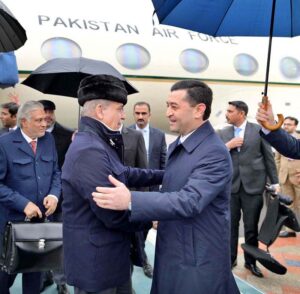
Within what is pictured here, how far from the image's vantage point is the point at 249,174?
180 inches

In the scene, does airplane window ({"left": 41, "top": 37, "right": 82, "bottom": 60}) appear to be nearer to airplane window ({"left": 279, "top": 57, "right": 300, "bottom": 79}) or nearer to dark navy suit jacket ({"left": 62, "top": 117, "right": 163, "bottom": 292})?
airplane window ({"left": 279, "top": 57, "right": 300, "bottom": 79})

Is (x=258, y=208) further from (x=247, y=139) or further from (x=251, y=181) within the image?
(x=247, y=139)

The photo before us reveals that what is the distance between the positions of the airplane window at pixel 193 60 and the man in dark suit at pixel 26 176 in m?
4.86

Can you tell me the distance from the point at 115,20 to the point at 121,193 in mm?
6081

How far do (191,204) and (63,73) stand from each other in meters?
3.13

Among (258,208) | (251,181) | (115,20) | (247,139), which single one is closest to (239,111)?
(247,139)

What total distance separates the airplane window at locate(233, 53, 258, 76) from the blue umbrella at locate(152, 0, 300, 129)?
5367 mm

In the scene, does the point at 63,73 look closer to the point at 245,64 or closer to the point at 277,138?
the point at 277,138

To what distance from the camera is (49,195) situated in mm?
3227

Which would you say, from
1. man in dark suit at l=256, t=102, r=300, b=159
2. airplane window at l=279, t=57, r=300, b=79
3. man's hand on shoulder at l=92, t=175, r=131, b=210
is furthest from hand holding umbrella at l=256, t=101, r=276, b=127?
airplane window at l=279, t=57, r=300, b=79

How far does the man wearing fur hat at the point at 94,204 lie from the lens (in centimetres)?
200

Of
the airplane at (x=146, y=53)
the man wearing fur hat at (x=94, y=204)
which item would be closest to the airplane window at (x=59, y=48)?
the airplane at (x=146, y=53)

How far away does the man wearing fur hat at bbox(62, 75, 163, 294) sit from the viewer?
2.00 metres

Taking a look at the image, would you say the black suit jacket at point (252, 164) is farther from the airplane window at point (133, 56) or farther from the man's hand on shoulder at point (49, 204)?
the airplane window at point (133, 56)
